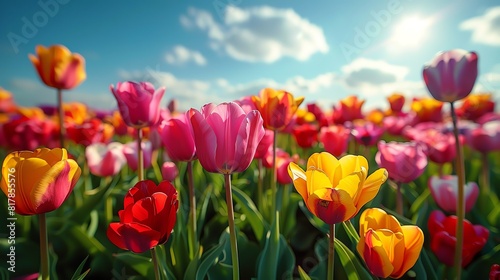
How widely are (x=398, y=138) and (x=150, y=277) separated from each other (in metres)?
3.00

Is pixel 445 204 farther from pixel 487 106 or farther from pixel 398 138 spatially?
pixel 487 106

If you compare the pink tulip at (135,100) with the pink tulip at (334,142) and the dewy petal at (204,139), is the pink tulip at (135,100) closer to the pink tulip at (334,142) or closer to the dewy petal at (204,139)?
the dewy petal at (204,139)

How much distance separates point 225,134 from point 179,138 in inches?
10.4

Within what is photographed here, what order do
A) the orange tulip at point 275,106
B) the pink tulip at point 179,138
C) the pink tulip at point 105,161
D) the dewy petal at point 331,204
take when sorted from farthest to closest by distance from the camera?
the pink tulip at point 105,161, the orange tulip at point 275,106, the pink tulip at point 179,138, the dewy petal at point 331,204

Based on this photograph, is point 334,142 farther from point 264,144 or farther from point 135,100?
point 135,100

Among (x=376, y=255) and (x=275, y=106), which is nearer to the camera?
(x=376, y=255)

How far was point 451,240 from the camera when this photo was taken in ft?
2.94

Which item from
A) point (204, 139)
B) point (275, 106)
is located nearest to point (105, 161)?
point (275, 106)

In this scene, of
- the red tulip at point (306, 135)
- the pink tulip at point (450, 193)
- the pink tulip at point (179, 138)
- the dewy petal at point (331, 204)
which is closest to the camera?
the dewy petal at point (331, 204)

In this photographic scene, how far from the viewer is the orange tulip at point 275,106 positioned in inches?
40.5

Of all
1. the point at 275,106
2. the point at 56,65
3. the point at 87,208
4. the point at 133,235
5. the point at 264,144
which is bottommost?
the point at 87,208

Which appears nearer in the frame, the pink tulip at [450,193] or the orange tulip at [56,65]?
the pink tulip at [450,193]

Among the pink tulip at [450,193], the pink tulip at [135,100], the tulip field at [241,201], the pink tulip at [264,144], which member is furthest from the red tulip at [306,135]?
the pink tulip at [135,100]

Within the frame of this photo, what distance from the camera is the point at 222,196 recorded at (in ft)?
5.22
